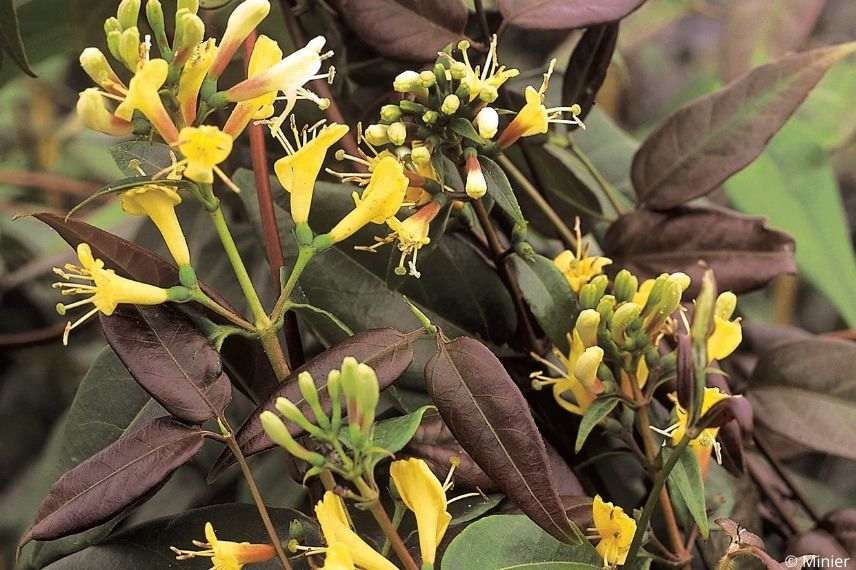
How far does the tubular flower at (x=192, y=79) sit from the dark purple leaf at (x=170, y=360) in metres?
0.08

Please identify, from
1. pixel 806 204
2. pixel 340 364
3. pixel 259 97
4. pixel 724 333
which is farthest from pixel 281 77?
pixel 806 204

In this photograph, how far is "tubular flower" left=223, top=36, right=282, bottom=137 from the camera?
385mm

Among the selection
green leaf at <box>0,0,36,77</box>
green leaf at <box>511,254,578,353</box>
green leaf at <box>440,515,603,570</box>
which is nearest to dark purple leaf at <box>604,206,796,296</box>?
green leaf at <box>511,254,578,353</box>

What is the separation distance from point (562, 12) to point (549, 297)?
0.55 ft

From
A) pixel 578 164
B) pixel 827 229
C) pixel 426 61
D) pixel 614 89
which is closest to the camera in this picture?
pixel 426 61

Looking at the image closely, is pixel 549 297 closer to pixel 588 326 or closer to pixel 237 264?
pixel 588 326

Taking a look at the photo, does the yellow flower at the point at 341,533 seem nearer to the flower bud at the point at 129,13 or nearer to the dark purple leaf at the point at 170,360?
the dark purple leaf at the point at 170,360

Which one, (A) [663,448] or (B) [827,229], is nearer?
(A) [663,448]

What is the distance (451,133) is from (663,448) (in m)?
0.16

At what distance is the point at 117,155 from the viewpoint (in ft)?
1.39

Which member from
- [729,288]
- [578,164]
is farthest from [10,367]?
[729,288]

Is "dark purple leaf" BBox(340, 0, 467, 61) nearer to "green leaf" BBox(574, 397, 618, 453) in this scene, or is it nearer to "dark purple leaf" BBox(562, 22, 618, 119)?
"dark purple leaf" BBox(562, 22, 618, 119)

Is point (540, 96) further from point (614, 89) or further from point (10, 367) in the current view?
point (614, 89)

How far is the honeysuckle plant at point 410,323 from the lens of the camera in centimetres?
36
